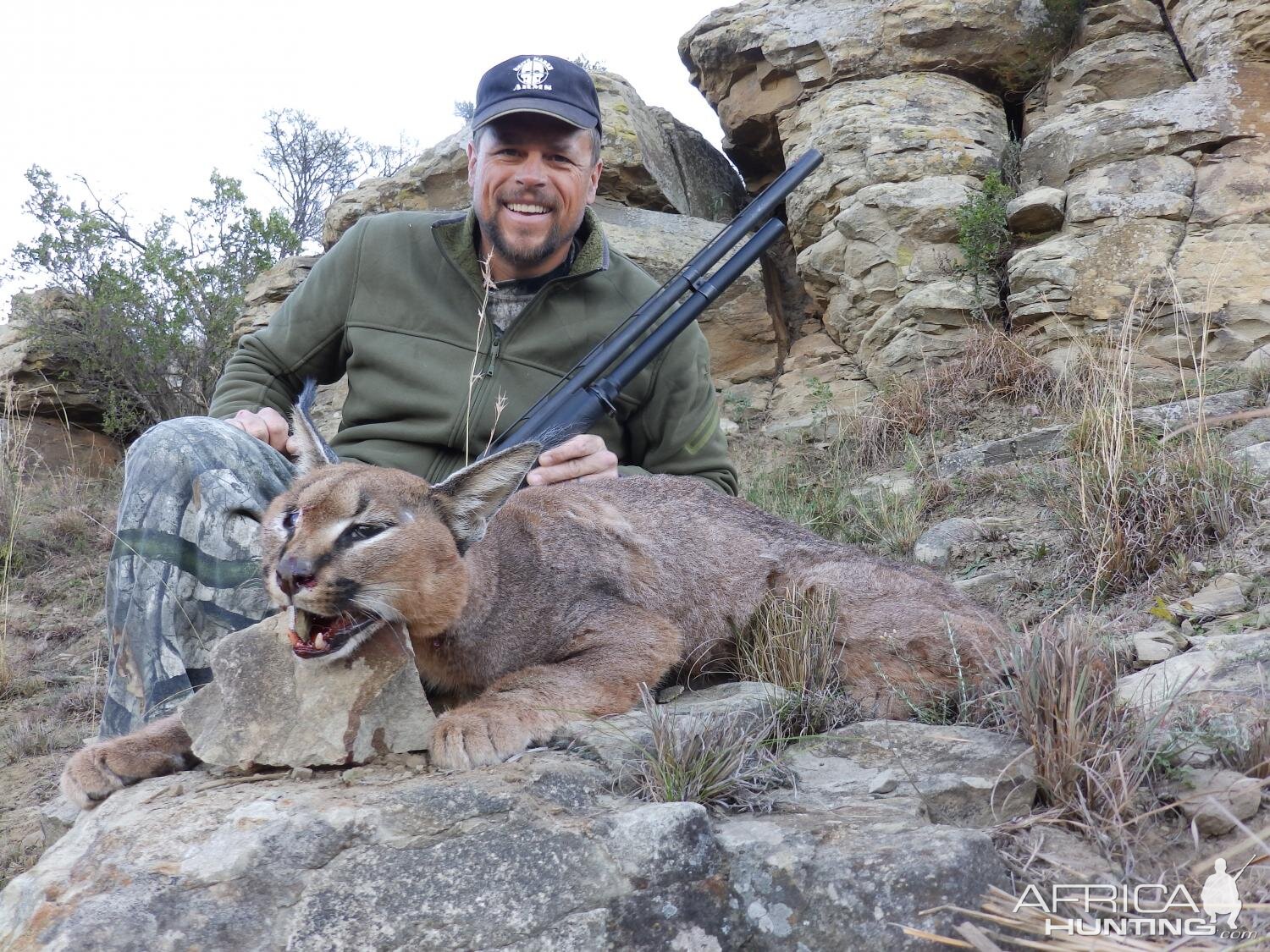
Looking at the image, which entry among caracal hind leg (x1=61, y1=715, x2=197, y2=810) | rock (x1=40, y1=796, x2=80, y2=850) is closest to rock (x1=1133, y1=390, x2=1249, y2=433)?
caracal hind leg (x1=61, y1=715, x2=197, y2=810)

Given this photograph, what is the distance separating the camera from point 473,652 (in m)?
3.75

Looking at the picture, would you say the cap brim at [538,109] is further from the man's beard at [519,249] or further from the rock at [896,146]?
the rock at [896,146]

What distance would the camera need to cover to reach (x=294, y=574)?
2957mm

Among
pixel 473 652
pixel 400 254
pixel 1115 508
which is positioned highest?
pixel 400 254

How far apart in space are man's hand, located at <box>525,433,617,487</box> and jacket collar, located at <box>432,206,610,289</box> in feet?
4.31

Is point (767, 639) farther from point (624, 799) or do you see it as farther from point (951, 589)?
point (624, 799)

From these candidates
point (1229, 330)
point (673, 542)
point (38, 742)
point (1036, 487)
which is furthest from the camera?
point (1229, 330)

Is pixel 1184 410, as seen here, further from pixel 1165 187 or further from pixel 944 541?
pixel 1165 187

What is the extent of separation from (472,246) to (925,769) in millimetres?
4076

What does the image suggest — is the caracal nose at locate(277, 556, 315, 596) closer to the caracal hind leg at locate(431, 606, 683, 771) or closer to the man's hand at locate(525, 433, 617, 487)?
the caracal hind leg at locate(431, 606, 683, 771)

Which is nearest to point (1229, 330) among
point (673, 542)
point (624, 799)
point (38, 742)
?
point (673, 542)

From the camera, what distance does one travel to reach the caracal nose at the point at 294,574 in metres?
2.96

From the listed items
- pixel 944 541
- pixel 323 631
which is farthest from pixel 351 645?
pixel 944 541

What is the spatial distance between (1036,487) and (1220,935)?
15.6 ft
